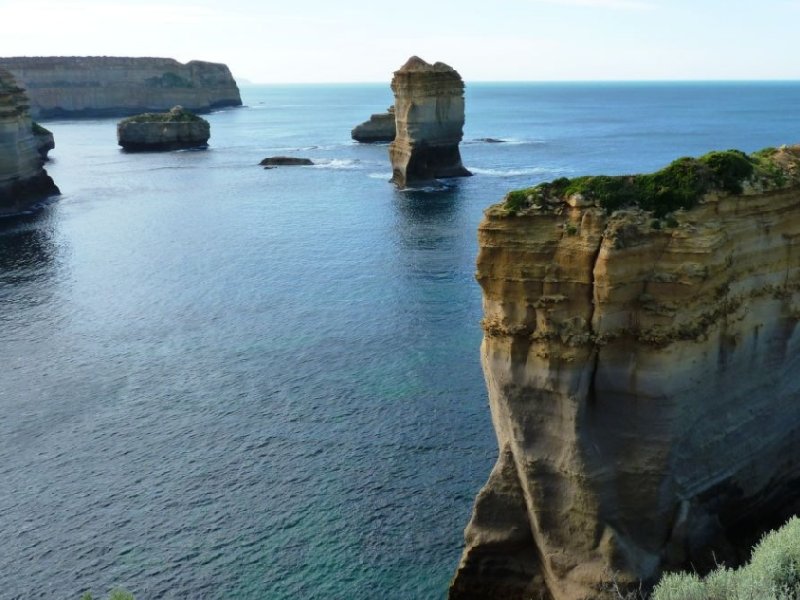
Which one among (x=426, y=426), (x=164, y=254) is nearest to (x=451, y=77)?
(x=164, y=254)

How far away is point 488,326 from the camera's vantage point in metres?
21.7

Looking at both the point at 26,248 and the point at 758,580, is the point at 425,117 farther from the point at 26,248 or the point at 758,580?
the point at 758,580

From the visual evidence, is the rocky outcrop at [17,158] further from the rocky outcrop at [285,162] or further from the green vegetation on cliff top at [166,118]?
the green vegetation on cliff top at [166,118]

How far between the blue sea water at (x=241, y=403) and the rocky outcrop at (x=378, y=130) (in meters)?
69.3

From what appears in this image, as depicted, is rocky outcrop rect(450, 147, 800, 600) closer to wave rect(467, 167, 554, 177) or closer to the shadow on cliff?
the shadow on cliff

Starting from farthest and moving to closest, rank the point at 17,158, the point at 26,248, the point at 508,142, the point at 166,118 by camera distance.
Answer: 1. the point at 508,142
2. the point at 166,118
3. the point at 17,158
4. the point at 26,248

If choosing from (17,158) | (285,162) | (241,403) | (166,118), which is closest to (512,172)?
(285,162)

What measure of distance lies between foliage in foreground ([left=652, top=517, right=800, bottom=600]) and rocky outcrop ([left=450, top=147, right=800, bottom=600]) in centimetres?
201

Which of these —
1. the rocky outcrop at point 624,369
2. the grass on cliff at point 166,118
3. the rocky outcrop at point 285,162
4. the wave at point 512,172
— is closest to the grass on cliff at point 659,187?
the rocky outcrop at point 624,369

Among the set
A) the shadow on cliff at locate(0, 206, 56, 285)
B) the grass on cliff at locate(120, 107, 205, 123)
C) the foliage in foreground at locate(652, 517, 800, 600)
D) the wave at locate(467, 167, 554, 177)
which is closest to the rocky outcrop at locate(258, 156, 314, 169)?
the grass on cliff at locate(120, 107, 205, 123)

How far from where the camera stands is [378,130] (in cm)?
15050

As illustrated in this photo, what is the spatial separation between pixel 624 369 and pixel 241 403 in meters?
22.2

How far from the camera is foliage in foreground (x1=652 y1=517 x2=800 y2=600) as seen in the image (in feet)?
54.1

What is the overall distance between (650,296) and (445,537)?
11671 millimetres
